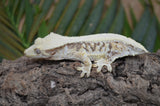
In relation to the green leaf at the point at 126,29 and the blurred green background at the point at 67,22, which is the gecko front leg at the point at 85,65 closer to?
the blurred green background at the point at 67,22

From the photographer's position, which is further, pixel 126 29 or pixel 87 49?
pixel 126 29

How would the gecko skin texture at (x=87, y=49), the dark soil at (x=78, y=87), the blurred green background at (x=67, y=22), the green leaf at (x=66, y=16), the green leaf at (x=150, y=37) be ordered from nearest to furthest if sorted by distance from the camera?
the dark soil at (x=78, y=87) → the gecko skin texture at (x=87, y=49) → the green leaf at (x=150, y=37) → the blurred green background at (x=67, y=22) → the green leaf at (x=66, y=16)

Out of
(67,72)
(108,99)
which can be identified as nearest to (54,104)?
(67,72)

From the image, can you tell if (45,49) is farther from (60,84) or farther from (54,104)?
(54,104)

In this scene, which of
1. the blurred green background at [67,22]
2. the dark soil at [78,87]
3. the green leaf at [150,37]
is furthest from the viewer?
the blurred green background at [67,22]

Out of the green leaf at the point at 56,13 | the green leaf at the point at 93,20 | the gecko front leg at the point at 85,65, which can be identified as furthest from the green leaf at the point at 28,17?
the gecko front leg at the point at 85,65

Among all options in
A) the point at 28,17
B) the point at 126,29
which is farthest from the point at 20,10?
the point at 126,29

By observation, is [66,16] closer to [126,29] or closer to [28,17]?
[28,17]
